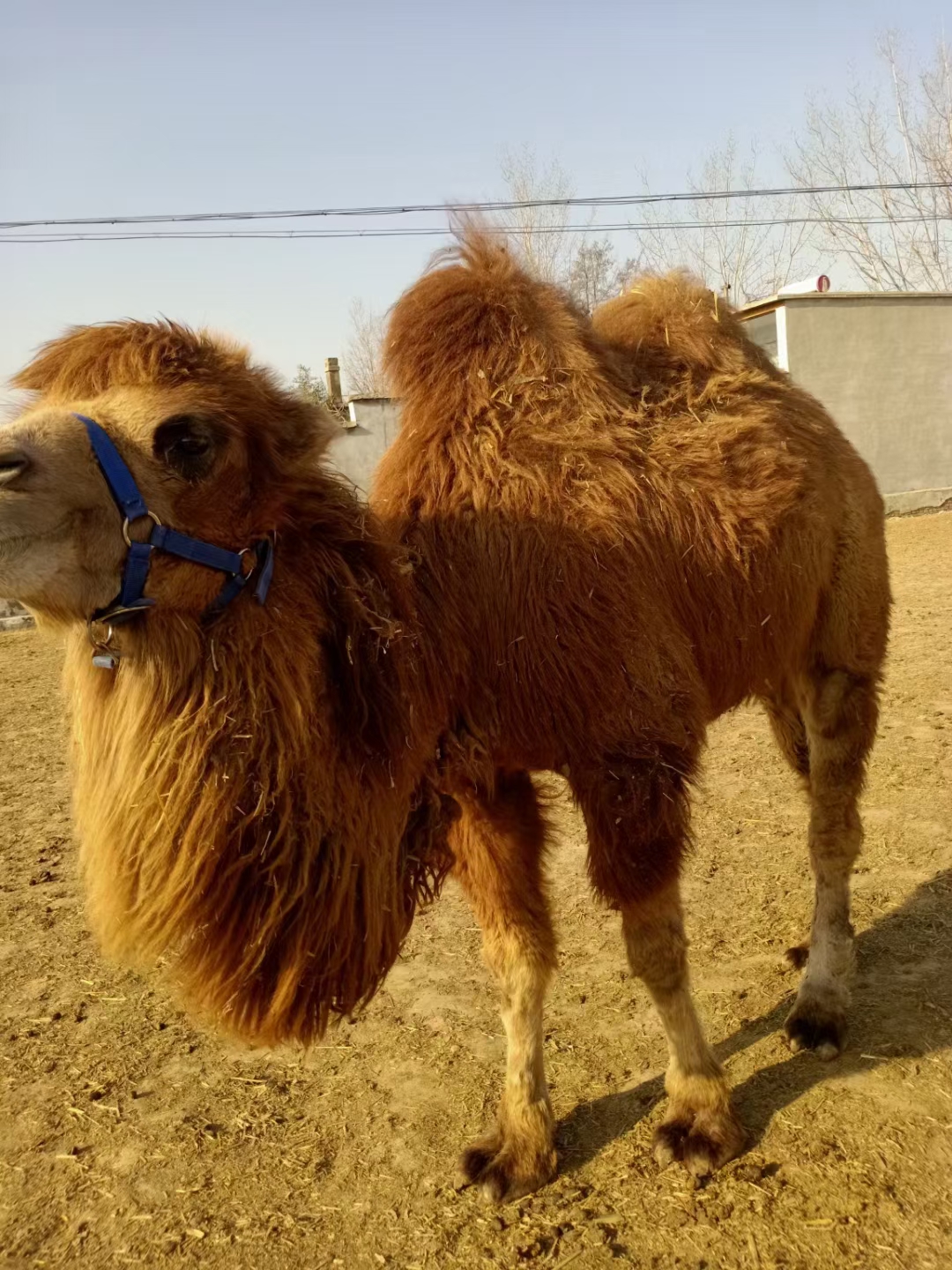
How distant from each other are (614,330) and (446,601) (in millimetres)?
1627

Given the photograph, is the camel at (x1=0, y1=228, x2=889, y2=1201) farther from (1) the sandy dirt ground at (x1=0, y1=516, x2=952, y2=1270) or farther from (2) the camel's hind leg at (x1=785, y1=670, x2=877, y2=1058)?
(1) the sandy dirt ground at (x1=0, y1=516, x2=952, y2=1270)

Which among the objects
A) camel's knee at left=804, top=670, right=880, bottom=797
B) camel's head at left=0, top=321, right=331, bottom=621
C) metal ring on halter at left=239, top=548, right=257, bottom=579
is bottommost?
camel's knee at left=804, top=670, right=880, bottom=797

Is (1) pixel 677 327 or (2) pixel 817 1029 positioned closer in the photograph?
(2) pixel 817 1029

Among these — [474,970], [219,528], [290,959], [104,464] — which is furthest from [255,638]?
[474,970]

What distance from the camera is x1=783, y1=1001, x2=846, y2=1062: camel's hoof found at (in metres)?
3.26

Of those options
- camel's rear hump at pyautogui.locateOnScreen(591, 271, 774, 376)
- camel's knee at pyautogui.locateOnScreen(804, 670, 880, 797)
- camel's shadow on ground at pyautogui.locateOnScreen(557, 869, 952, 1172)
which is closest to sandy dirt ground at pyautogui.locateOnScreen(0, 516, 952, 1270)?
camel's shadow on ground at pyautogui.locateOnScreen(557, 869, 952, 1172)

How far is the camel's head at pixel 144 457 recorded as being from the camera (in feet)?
6.18

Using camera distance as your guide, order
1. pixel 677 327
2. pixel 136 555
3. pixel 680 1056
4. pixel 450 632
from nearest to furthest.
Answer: pixel 136 555 < pixel 450 632 < pixel 680 1056 < pixel 677 327

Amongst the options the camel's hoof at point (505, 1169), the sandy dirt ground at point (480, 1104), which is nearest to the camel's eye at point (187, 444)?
the sandy dirt ground at point (480, 1104)

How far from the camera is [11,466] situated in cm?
184

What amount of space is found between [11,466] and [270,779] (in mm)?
817

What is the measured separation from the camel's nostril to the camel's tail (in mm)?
1322

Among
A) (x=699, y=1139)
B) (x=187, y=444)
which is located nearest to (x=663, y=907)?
(x=699, y=1139)

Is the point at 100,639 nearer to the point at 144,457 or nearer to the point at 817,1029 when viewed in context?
the point at 144,457
